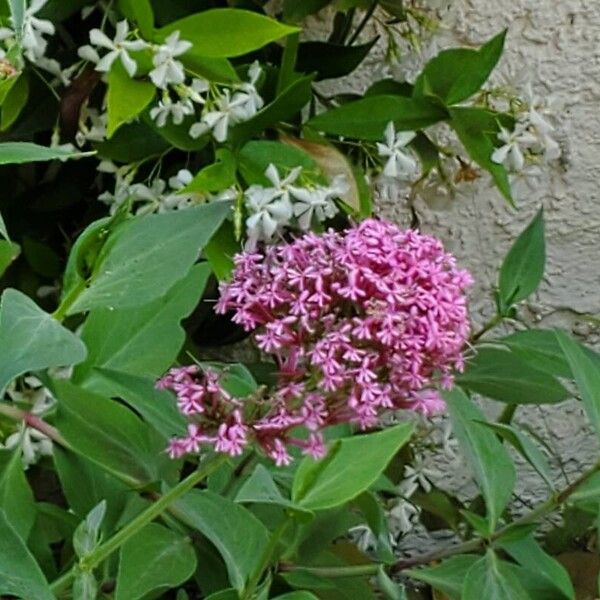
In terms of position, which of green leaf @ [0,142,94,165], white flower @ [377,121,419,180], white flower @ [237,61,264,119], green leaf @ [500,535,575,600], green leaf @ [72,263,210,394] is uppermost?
green leaf @ [0,142,94,165]

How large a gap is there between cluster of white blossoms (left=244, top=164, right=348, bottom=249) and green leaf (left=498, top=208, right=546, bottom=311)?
0.15 metres

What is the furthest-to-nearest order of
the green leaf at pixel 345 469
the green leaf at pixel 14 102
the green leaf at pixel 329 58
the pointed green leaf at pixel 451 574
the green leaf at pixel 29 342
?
the green leaf at pixel 329 58
the green leaf at pixel 14 102
the pointed green leaf at pixel 451 574
the green leaf at pixel 345 469
the green leaf at pixel 29 342

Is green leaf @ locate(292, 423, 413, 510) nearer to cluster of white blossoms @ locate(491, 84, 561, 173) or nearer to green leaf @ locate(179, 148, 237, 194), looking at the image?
green leaf @ locate(179, 148, 237, 194)

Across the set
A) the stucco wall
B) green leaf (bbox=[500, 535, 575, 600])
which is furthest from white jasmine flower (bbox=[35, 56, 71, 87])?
green leaf (bbox=[500, 535, 575, 600])

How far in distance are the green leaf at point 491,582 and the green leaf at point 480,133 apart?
37cm

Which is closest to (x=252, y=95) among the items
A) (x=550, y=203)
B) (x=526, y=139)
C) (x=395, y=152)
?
(x=395, y=152)

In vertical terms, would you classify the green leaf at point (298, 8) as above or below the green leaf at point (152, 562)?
above

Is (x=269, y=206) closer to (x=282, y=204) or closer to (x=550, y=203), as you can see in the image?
(x=282, y=204)

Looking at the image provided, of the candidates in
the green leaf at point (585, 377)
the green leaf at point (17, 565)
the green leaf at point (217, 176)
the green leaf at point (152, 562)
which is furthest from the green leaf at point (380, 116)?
the green leaf at point (17, 565)

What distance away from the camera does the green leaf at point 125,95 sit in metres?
0.82

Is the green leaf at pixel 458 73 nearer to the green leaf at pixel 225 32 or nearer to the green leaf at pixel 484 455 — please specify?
the green leaf at pixel 225 32

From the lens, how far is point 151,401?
601mm

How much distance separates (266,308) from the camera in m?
0.56

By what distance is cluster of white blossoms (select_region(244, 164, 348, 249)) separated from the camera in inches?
32.6
